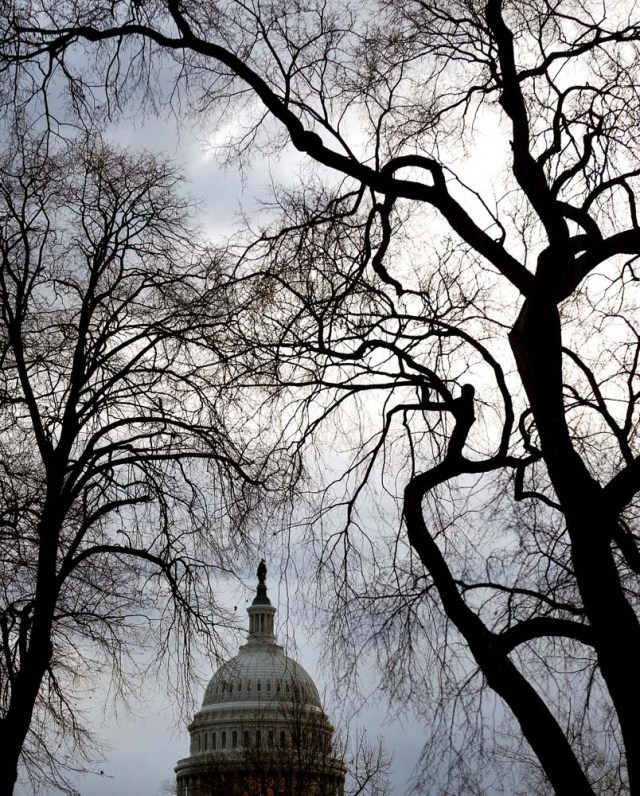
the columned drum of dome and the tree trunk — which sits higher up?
the columned drum of dome

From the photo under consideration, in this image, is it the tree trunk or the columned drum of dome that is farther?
the columned drum of dome

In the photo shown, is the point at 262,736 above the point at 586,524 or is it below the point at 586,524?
above

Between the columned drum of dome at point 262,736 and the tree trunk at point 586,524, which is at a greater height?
the columned drum of dome at point 262,736

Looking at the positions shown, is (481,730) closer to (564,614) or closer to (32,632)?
(564,614)

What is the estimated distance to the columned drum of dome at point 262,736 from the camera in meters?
33.3

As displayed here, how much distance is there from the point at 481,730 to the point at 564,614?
2.15 meters

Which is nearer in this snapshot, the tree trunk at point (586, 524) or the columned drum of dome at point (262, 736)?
the tree trunk at point (586, 524)

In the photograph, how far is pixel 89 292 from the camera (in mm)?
11516

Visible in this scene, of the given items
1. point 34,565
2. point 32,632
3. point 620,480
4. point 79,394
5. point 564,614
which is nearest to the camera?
point 620,480

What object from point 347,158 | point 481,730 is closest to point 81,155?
point 347,158

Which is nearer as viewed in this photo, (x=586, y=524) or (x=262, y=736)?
(x=586, y=524)

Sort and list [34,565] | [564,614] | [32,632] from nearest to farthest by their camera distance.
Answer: [564,614] < [32,632] < [34,565]

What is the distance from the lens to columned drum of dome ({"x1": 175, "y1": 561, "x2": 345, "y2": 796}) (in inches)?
1311

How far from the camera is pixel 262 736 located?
228 feet
